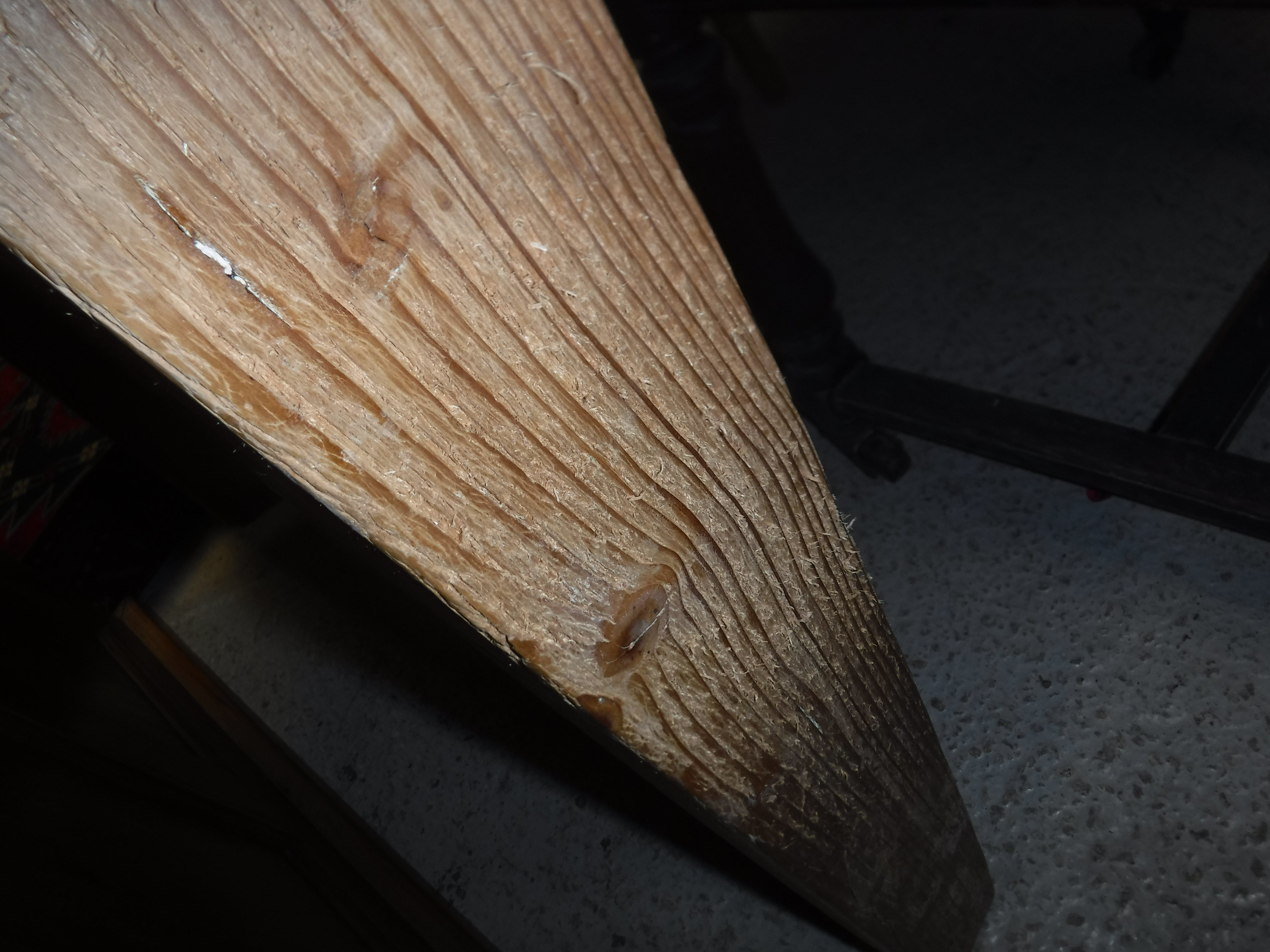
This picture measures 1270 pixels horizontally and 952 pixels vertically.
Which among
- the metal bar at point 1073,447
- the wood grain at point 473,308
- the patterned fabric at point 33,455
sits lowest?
the patterned fabric at point 33,455

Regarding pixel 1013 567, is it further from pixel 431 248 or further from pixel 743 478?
pixel 431 248

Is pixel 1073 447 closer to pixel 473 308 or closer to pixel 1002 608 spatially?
pixel 1002 608

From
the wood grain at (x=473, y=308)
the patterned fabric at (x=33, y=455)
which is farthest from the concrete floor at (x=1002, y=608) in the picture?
the wood grain at (x=473, y=308)

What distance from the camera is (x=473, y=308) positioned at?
31cm

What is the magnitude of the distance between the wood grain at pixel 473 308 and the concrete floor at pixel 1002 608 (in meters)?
A: 0.88

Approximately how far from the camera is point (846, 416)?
A: 5.41 ft

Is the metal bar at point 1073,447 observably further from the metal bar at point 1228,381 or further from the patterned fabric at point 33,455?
the patterned fabric at point 33,455

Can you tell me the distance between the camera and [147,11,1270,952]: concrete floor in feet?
3.80

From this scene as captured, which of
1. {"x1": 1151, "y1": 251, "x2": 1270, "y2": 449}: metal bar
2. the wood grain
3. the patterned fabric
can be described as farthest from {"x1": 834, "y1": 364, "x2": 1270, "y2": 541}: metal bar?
the patterned fabric

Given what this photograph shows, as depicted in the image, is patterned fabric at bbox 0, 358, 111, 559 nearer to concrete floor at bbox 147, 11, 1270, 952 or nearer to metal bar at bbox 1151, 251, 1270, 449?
concrete floor at bbox 147, 11, 1270, 952

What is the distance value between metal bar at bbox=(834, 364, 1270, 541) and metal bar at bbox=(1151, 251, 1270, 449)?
0.05 metres

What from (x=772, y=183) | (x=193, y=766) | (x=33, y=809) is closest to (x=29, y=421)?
(x=193, y=766)

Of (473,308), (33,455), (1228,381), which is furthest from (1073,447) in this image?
(33,455)

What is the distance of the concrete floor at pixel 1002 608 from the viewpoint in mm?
1159
